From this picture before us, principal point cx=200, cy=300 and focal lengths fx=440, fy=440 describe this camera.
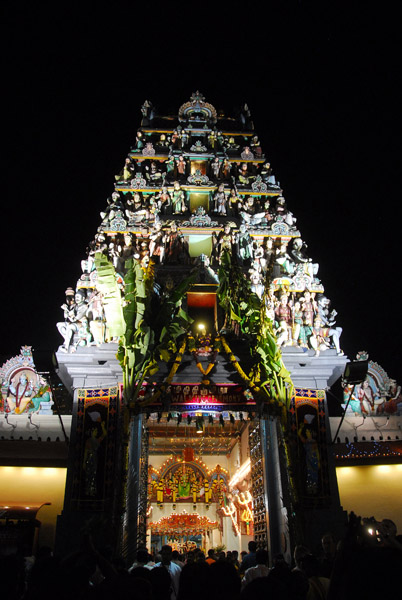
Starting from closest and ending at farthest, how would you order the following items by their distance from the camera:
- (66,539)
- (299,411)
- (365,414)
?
1. (66,539)
2. (299,411)
3. (365,414)

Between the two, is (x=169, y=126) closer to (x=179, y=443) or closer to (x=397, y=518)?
(x=179, y=443)

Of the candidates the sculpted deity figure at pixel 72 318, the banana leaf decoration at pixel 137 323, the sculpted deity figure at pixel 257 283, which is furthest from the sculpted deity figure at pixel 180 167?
the banana leaf decoration at pixel 137 323

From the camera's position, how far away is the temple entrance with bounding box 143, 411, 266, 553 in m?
19.5

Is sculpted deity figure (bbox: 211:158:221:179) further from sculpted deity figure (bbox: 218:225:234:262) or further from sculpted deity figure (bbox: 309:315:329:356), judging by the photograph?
sculpted deity figure (bbox: 309:315:329:356)

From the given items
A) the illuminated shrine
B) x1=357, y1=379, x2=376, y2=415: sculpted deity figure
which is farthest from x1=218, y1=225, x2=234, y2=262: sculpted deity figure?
x1=357, y1=379, x2=376, y2=415: sculpted deity figure

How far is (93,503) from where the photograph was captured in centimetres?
1177

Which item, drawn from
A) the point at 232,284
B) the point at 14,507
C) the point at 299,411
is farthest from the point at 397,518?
the point at 14,507

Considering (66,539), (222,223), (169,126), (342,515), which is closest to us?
(66,539)

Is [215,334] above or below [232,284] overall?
below

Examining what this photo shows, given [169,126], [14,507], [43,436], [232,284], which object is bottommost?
[14,507]

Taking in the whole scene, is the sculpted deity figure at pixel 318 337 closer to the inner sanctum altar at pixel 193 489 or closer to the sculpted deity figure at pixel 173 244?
the sculpted deity figure at pixel 173 244

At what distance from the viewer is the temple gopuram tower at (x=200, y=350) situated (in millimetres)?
12086

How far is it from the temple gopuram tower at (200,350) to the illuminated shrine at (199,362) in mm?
51

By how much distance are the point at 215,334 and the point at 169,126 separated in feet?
42.3
